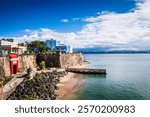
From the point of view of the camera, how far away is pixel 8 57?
126 ft

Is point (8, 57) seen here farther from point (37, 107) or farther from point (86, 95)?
point (37, 107)

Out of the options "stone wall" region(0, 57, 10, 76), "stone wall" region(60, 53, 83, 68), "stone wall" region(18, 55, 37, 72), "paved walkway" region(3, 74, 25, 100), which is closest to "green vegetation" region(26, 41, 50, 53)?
"stone wall" region(60, 53, 83, 68)

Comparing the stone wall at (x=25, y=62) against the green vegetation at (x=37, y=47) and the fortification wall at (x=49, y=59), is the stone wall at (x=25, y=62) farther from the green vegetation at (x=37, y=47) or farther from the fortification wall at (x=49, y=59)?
the green vegetation at (x=37, y=47)

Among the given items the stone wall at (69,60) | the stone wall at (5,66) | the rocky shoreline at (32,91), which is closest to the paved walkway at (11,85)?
the rocky shoreline at (32,91)

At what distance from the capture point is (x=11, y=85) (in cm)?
2930

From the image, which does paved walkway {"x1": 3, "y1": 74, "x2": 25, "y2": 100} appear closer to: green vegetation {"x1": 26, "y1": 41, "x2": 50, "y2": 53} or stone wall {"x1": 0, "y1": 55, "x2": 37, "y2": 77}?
stone wall {"x1": 0, "y1": 55, "x2": 37, "y2": 77}

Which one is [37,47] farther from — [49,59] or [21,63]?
[21,63]

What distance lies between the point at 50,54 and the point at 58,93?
89.2ft

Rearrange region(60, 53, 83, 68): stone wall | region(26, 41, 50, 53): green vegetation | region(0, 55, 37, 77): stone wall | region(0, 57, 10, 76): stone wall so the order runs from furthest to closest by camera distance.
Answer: region(26, 41, 50, 53): green vegetation, region(60, 53, 83, 68): stone wall, region(0, 55, 37, 77): stone wall, region(0, 57, 10, 76): stone wall

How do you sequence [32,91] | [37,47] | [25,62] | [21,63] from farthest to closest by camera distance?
[37,47]
[25,62]
[21,63]
[32,91]

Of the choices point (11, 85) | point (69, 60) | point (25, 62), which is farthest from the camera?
point (69, 60)

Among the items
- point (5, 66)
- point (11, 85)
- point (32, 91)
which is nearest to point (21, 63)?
point (5, 66)

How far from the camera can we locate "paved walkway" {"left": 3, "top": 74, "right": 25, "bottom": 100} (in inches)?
1051

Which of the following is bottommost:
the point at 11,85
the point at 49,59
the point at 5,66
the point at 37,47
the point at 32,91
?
the point at 32,91
